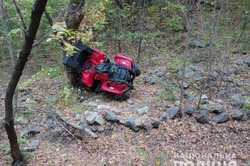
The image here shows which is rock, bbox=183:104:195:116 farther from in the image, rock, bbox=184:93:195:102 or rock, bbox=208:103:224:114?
rock, bbox=184:93:195:102

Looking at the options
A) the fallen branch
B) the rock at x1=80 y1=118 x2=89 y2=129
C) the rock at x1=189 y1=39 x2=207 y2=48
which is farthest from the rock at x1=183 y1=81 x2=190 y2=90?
the fallen branch

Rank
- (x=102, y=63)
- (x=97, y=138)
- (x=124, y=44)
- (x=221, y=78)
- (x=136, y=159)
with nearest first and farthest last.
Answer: (x=136, y=159) < (x=97, y=138) < (x=102, y=63) < (x=221, y=78) < (x=124, y=44)

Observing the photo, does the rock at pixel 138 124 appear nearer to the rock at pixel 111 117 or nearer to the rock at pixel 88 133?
the rock at pixel 111 117

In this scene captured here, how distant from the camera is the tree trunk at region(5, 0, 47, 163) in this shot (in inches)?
153

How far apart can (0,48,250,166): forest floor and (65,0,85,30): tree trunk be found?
143cm

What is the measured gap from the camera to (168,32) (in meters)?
11.7

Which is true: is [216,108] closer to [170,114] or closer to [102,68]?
[170,114]

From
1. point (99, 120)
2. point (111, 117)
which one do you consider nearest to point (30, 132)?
point (99, 120)

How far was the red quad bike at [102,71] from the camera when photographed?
23.4ft

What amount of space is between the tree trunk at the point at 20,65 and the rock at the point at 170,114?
96.9 inches

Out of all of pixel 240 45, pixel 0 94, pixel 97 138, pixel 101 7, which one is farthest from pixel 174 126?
pixel 240 45

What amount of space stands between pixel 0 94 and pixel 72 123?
2604 mm

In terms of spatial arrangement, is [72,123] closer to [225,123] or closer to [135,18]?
[225,123]

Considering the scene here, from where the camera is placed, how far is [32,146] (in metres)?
5.96
